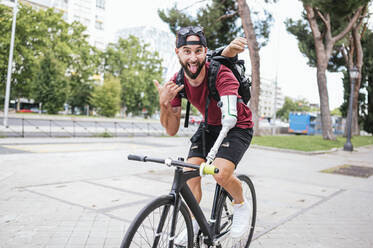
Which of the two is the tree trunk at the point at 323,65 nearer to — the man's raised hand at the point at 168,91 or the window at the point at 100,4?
the man's raised hand at the point at 168,91

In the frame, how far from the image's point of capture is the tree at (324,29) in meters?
17.1

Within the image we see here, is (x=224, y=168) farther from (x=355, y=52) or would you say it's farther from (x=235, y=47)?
(x=355, y=52)

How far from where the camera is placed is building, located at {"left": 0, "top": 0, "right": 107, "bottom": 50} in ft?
201

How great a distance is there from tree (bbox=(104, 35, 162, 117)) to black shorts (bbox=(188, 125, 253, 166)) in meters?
49.9

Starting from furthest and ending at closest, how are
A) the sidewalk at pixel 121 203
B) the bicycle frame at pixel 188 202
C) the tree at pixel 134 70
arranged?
the tree at pixel 134 70
the sidewalk at pixel 121 203
the bicycle frame at pixel 188 202

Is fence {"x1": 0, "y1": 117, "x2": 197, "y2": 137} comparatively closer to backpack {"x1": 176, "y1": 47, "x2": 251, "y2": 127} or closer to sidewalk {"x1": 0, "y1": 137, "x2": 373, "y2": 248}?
sidewalk {"x1": 0, "y1": 137, "x2": 373, "y2": 248}

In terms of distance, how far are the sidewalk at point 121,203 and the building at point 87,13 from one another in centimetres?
5747

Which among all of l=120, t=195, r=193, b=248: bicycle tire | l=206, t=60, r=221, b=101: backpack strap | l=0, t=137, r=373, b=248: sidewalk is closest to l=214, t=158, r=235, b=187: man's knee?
l=120, t=195, r=193, b=248: bicycle tire

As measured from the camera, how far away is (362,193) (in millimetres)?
7066

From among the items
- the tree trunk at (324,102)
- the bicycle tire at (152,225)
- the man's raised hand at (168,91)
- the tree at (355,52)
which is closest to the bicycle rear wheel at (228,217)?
the bicycle tire at (152,225)

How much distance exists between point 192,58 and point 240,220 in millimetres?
1453

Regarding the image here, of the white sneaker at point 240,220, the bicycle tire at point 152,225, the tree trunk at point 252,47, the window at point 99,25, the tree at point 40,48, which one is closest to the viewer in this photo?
the bicycle tire at point 152,225

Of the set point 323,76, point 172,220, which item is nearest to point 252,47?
point 323,76

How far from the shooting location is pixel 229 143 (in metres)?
2.74
